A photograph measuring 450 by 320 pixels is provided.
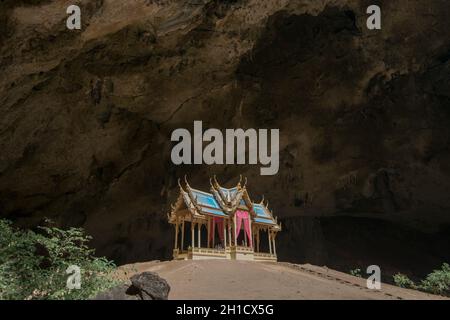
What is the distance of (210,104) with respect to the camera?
17.9 m

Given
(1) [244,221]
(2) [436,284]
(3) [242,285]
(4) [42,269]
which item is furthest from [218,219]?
(2) [436,284]

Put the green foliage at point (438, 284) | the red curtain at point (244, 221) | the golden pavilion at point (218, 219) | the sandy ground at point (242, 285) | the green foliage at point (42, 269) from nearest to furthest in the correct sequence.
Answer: the green foliage at point (42, 269), the sandy ground at point (242, 285), the golden pavilion at point (218, 219), the red curtain at point (244, 221), the green foliage at point (438, 284)

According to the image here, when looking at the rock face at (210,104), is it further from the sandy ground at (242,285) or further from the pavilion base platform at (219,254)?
the sandy ground at (242,285)

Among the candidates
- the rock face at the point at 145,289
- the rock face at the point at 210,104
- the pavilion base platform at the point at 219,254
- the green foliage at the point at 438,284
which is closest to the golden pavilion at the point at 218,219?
the pavilion base platform at the point at 219,254

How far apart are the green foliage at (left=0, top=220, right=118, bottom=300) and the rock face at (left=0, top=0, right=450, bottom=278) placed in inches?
277

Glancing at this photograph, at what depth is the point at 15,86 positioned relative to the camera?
13070 millimetres

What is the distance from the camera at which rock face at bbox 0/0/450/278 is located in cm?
1359

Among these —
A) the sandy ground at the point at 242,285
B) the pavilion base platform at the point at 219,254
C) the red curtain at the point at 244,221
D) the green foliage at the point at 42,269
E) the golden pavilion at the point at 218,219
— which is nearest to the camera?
the green foliage at the point at 42,269

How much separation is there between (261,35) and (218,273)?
10.3 meters

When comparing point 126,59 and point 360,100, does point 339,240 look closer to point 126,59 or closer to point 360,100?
point 360,100

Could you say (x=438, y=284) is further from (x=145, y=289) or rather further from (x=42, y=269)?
(x=42, y=269)

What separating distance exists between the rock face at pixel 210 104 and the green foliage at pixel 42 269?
7.04 meters

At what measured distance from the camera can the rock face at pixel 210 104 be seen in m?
13.6

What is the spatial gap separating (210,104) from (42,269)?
11.9 m
